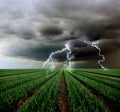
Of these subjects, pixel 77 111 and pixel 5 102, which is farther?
pixel 5 102

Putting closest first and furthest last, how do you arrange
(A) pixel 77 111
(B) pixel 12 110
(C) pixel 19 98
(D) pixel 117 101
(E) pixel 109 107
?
(A) pixel 77 111 < (B) pixel 12 110 < (E) pixel 109 107 < (D) pixel 117 101 < (C) pixel 19 98

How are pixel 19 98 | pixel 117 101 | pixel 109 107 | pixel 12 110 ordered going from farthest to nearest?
pixel 19 98 → pixel 117 101 → pixel 109 107 → pixel 12 110

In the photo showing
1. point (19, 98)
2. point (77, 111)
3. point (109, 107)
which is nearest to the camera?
point (77, 111)

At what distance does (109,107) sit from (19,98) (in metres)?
7.71

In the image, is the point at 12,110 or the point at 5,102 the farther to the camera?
the point at 5,102

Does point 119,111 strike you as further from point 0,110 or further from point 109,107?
point 0,110

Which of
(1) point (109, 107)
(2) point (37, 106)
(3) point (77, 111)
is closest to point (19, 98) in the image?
(2) point (37, 106)

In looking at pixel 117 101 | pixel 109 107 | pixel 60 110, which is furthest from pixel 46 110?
pixel 117 101

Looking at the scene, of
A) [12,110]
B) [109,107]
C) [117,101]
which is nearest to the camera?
[12,110]

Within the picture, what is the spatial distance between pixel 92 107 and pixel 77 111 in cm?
149

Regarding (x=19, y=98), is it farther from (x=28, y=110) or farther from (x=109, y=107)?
(x=109, y=107)

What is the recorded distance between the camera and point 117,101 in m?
15.3

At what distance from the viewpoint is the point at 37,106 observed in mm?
13930

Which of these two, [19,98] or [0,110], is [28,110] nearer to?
[0,110]
